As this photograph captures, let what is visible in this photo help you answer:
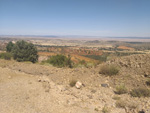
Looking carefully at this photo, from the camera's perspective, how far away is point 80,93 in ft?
22.9

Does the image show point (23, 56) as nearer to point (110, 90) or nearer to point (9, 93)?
point (9, 93)

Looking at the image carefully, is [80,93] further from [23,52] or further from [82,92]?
[23,52]

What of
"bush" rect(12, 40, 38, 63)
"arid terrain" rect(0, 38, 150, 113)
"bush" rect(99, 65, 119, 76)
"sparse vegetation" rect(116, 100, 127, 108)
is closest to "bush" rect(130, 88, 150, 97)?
"arid terrain" rect(0, 38, 150, 113)

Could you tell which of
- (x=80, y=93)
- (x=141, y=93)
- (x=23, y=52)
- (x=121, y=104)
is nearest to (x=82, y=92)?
(x=80, y=93)

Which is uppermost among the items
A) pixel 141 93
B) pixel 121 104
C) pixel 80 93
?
pixel 141 93

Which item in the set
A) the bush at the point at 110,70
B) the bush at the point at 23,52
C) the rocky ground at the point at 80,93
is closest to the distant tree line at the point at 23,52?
the bush at the point at 23,52

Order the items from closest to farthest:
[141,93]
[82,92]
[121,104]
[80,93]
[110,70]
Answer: [121,104] < [141,93] < [80,93] < [82,92] < [110,70]

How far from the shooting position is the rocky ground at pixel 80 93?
5.37 metres

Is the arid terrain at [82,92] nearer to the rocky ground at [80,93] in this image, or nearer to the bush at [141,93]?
the rocky ground at [80,93]

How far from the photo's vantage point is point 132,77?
803 cm

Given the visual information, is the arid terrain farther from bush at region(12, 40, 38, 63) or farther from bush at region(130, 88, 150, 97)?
bush at region(12, 40, 38, 63)

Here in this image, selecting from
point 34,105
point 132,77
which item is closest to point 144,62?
point 132,77

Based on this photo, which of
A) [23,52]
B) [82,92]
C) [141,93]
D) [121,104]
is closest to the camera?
[121,104]

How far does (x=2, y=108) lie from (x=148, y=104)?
19.4ft
